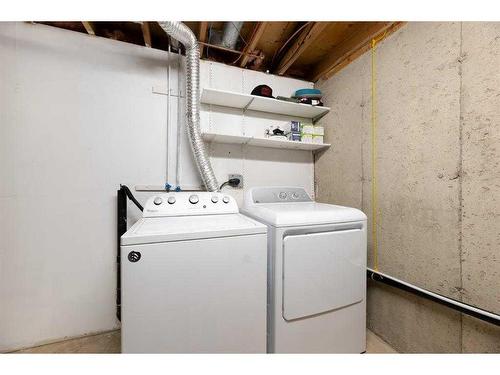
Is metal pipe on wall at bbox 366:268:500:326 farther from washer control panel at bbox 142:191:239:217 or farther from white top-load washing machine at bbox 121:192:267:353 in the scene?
washer control panel at bbox 142:191:239:217

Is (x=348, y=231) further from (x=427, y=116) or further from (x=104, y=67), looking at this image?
(x=104, y=67)

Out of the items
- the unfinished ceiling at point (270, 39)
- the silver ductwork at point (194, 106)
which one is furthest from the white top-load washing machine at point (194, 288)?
the unfinished ceiling at point (270, 39)

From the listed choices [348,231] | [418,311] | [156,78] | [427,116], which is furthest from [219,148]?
[418,311]

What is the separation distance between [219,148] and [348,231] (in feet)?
4.49

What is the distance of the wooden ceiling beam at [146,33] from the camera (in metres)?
1.58

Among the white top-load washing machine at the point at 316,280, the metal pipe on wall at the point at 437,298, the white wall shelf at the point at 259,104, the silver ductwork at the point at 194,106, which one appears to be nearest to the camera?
the metal pipe on wall at the point at 437,298

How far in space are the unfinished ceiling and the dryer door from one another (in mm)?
1559

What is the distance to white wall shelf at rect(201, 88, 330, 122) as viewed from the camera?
6.05ft

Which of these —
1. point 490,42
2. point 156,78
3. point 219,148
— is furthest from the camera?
point 219,148

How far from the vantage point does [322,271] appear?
4.12 ft

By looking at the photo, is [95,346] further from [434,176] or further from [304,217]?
[434,176]

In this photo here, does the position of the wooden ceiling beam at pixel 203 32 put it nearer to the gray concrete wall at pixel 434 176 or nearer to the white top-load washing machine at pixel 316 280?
the gray concrete wall at pixel 434 176

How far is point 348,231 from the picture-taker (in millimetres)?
1335

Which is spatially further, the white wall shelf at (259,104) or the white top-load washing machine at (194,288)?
the white wall shelf at (259,104)
